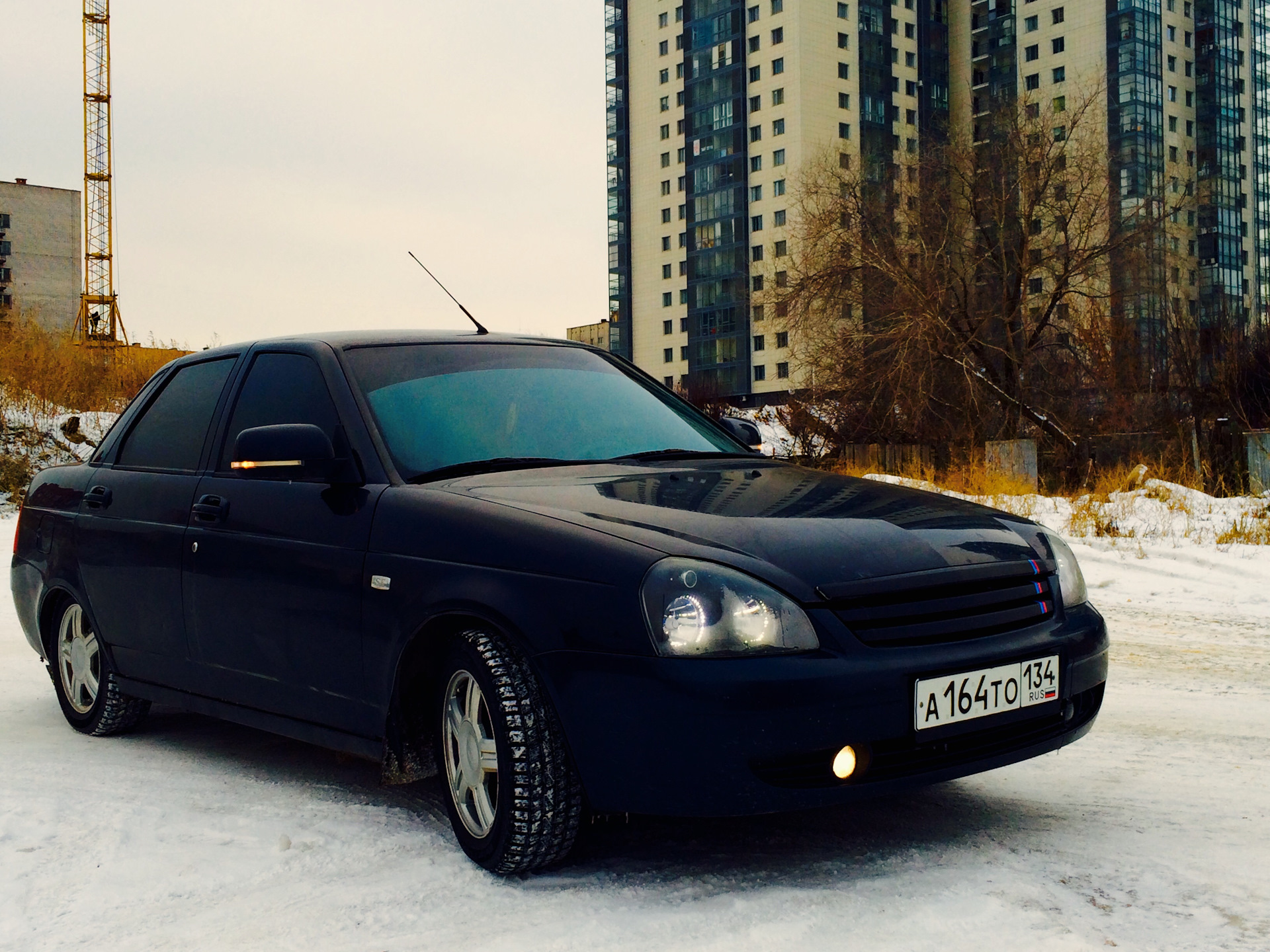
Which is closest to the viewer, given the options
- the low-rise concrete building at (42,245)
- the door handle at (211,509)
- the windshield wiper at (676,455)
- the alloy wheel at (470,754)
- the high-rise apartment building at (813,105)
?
the alloy wheel at (470,754)

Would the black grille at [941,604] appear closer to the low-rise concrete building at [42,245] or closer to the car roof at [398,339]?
the car roof at [398,339]

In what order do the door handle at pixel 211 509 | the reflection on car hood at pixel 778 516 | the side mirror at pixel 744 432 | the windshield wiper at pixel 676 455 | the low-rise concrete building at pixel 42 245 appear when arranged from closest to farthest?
the reflection on car hood at pixel 778 516
the windshield wiper at pixel 676 455
the door handle at pixel 211 509
the side mirror at pixel 744 432
the low-rise concrete building at pixel 42 245

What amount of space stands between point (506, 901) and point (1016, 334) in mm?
21471

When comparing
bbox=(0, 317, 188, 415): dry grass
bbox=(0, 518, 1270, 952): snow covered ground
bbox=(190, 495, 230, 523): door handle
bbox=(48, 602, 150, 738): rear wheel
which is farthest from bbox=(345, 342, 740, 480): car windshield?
bbox=(0, 317, 188, 415): dry grass

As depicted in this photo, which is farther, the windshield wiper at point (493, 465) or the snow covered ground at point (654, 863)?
the windshield wiper at point (493, 465)

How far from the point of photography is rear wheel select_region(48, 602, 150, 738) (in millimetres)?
5199

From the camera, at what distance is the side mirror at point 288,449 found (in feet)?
13.0

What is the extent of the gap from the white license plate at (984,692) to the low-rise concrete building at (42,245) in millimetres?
119726

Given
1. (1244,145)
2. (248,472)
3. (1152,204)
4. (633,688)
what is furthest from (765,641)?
(1244,145)

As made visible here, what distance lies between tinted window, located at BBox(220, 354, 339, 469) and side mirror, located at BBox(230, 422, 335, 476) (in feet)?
0.57

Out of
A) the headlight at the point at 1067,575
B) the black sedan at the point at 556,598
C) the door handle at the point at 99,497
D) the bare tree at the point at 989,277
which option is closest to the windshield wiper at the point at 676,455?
the black sedan at the point at 556,598

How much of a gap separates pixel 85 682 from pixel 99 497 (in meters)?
0.80

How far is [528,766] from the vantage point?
→ 3260 millimetres

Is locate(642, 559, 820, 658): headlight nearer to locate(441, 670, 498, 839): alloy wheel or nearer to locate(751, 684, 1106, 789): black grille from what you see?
locate(751, 684, 1106, 789): black grille
